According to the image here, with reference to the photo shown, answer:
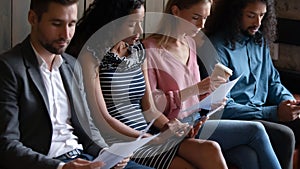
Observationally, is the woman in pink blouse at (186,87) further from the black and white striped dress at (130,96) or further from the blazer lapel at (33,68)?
the blazer lapel at (33,68)

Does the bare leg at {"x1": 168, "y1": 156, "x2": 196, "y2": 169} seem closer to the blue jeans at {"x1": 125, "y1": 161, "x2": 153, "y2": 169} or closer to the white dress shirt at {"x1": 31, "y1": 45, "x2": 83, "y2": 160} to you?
the blue jeans at {"x1": 125, "y1": 161, "x2": 153, "y2": 169}

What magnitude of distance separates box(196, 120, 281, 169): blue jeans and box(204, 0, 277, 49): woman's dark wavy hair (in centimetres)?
41

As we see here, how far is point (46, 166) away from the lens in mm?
1479

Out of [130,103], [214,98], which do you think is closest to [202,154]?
[214,98]

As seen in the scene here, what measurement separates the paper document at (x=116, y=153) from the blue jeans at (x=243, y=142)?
0.61 m

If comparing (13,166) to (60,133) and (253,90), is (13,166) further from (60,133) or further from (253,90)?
A: (253,90)

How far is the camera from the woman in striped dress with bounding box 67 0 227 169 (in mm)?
1841

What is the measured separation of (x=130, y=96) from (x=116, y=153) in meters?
0.47

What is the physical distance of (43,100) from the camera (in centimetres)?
157

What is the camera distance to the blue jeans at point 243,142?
2.11m

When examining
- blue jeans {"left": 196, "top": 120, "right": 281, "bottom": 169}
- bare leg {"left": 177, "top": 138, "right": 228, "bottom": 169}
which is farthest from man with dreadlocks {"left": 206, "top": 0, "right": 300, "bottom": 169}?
bare leg {"left": 177, "top": 138, "right": 228, "bottom": 169}

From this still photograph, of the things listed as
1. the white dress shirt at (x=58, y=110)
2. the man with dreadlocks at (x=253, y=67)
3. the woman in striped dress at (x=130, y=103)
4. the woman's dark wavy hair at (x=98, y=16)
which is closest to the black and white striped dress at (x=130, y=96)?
the woman in striped dress at (x=130, y=103)

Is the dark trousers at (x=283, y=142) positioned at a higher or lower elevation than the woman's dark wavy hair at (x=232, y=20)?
lower

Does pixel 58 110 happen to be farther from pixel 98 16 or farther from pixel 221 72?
pixel 221 72
